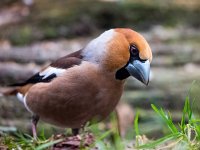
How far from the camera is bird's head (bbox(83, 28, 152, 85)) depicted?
4.70 meters

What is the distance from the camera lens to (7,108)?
301 inches

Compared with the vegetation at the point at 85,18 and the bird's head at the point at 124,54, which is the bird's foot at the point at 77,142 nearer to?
the bird's head at the point at 124,54

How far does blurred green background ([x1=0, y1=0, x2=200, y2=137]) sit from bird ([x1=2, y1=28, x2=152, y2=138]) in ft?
7.09

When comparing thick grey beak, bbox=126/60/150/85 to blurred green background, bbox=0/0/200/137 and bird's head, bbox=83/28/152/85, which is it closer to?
bird's head, bbox=83/28/152/85

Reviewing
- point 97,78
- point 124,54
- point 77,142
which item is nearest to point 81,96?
point 97,78

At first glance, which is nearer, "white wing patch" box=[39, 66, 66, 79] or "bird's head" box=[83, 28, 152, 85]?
"bird's head" box=[83, 28, 152, 85]

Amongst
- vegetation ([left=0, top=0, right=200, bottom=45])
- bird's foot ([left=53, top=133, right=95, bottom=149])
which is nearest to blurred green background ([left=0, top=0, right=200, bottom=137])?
vegetation ([left=0, top=0, right=200, bottom=45])

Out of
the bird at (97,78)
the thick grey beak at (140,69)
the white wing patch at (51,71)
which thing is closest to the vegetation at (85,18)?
the white wing patch at (51,71)

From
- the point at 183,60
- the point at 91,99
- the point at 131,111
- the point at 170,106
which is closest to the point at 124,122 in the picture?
the point at 131,111

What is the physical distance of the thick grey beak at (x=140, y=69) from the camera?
4.70 metres

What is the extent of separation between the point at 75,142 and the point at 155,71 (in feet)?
18.9

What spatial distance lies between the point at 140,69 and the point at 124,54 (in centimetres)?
23

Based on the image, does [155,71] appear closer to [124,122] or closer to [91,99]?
[124,122]

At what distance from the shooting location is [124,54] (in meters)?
4.84
